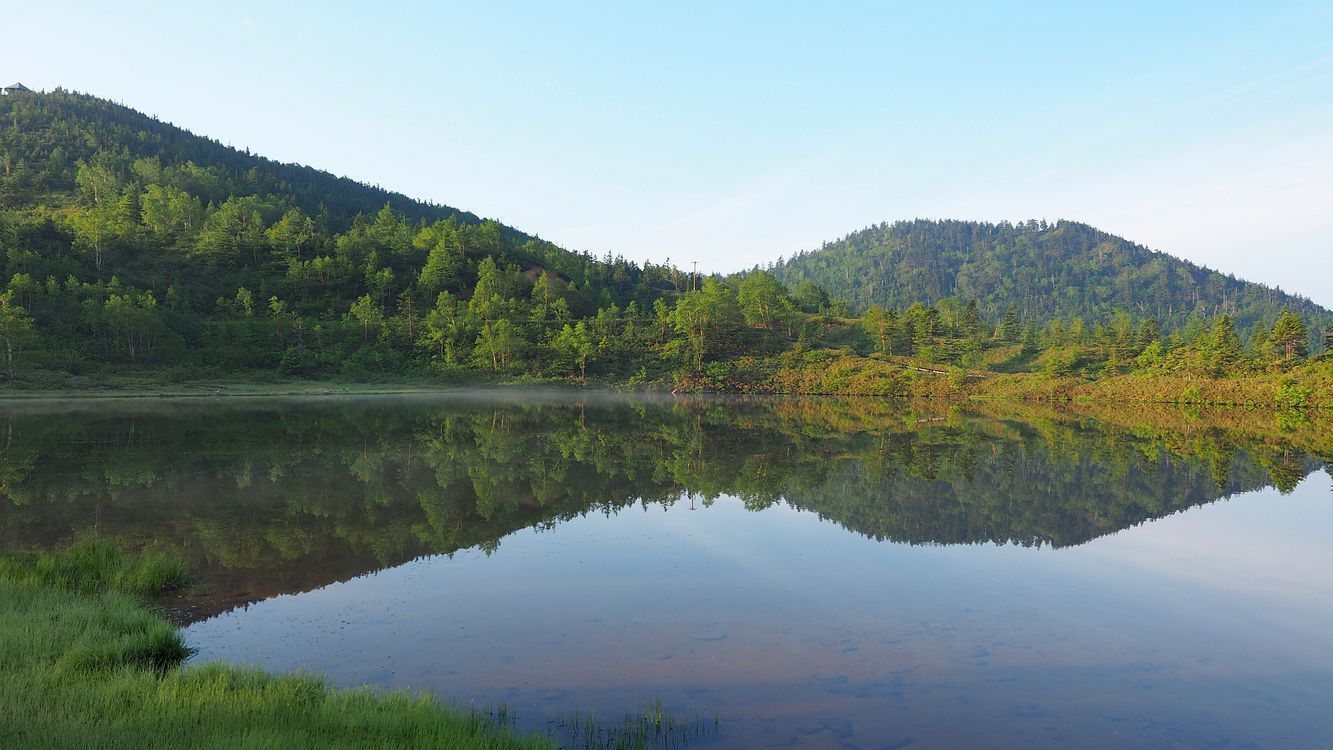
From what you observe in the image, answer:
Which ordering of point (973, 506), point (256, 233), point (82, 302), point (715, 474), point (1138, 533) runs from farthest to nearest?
point (256, 233) → point (82, 302) → point (715, 474) → point (973, 506) → point (1138, 533)

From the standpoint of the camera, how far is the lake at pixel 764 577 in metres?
8.21

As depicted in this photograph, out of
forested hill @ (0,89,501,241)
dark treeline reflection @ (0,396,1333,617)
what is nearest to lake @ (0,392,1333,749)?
dark treeline reflection @ (0,396,1333,617)

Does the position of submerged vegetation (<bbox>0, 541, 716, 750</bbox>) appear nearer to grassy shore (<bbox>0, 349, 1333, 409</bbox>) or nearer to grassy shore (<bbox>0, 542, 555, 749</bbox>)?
grassy shore (<bbox>0, 542, 555, 749</bbox>)

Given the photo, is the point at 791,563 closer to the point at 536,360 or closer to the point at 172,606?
the point at 172,606

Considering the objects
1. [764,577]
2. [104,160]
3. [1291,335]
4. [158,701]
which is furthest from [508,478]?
[104,160]

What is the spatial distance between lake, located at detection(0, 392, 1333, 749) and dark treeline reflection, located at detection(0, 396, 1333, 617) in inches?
6.8

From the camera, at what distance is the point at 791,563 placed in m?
14.6

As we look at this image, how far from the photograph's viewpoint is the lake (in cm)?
821

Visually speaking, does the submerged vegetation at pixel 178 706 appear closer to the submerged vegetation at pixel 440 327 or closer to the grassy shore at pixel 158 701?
the grassy shore at pixel 158 701

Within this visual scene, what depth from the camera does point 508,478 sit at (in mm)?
23984

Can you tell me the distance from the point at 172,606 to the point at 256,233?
429 ft

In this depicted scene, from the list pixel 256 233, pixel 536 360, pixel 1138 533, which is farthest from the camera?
pixel 256 233

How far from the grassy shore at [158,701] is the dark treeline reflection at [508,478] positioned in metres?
2.43

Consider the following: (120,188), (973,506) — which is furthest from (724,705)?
(120,188)
